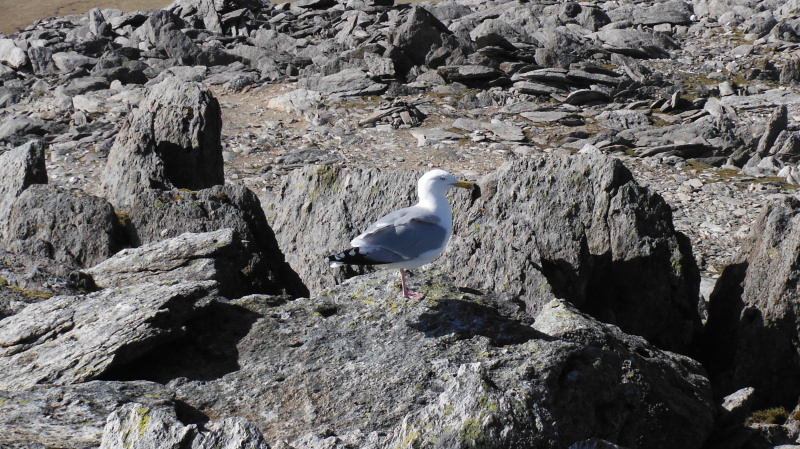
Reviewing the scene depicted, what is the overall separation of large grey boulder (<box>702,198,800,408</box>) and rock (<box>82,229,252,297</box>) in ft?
23.5

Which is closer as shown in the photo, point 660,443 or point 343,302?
point 660,443

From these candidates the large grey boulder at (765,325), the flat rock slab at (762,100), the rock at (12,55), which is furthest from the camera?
the rock at (12,55)

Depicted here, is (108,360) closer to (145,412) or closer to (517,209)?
(145,412)

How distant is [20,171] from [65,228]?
9.82ft

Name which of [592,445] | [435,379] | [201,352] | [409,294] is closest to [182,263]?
[201,352]

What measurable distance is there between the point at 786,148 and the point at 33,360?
22001 millimetres

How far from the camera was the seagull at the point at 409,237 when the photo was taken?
887 centimetres

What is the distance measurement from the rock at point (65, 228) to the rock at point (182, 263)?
1955 millimetres

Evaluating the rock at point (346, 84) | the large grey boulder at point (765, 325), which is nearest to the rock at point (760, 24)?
the rock at point (346, 84)

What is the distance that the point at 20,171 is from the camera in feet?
51.7

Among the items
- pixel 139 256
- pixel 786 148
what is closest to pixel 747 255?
pixel 139 256

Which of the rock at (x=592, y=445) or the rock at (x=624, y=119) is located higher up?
the rock at (x=592, y=445)

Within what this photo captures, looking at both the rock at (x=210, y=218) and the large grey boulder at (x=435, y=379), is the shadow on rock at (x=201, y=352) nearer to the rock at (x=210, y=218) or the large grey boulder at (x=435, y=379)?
the large grey boulder at (x=435, y=379)

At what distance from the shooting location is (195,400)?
773 centimetres
